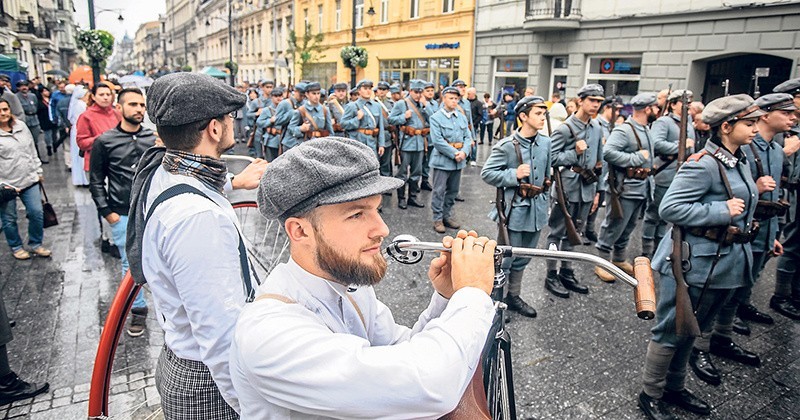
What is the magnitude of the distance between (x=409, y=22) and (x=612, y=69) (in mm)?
12387

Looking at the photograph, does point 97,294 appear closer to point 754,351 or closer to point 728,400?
point 728,400

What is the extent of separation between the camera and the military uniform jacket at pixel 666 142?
19.1 ft

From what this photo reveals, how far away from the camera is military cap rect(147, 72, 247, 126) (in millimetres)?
1888

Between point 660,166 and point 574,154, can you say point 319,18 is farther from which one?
point 574,154

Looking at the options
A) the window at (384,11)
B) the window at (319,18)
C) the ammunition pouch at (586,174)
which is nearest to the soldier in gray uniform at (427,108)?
the ammunition pouch at (586,174)

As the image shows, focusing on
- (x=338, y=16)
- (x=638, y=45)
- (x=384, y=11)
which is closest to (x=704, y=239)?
(x=638, y=45)

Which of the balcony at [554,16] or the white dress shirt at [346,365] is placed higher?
the balcony at [554,16]

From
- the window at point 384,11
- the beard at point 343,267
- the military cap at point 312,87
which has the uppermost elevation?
the window at point 384,11

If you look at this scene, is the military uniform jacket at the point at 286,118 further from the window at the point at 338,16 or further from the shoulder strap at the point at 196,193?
the window at the point at 338,16

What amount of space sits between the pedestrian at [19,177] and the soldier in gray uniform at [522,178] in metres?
4.88

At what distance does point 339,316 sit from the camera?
1368 millimetres

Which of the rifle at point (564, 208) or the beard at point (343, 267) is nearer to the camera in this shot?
the beard at point (343, 267)

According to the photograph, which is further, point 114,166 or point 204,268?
point 114,166

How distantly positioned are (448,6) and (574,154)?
748 inches
